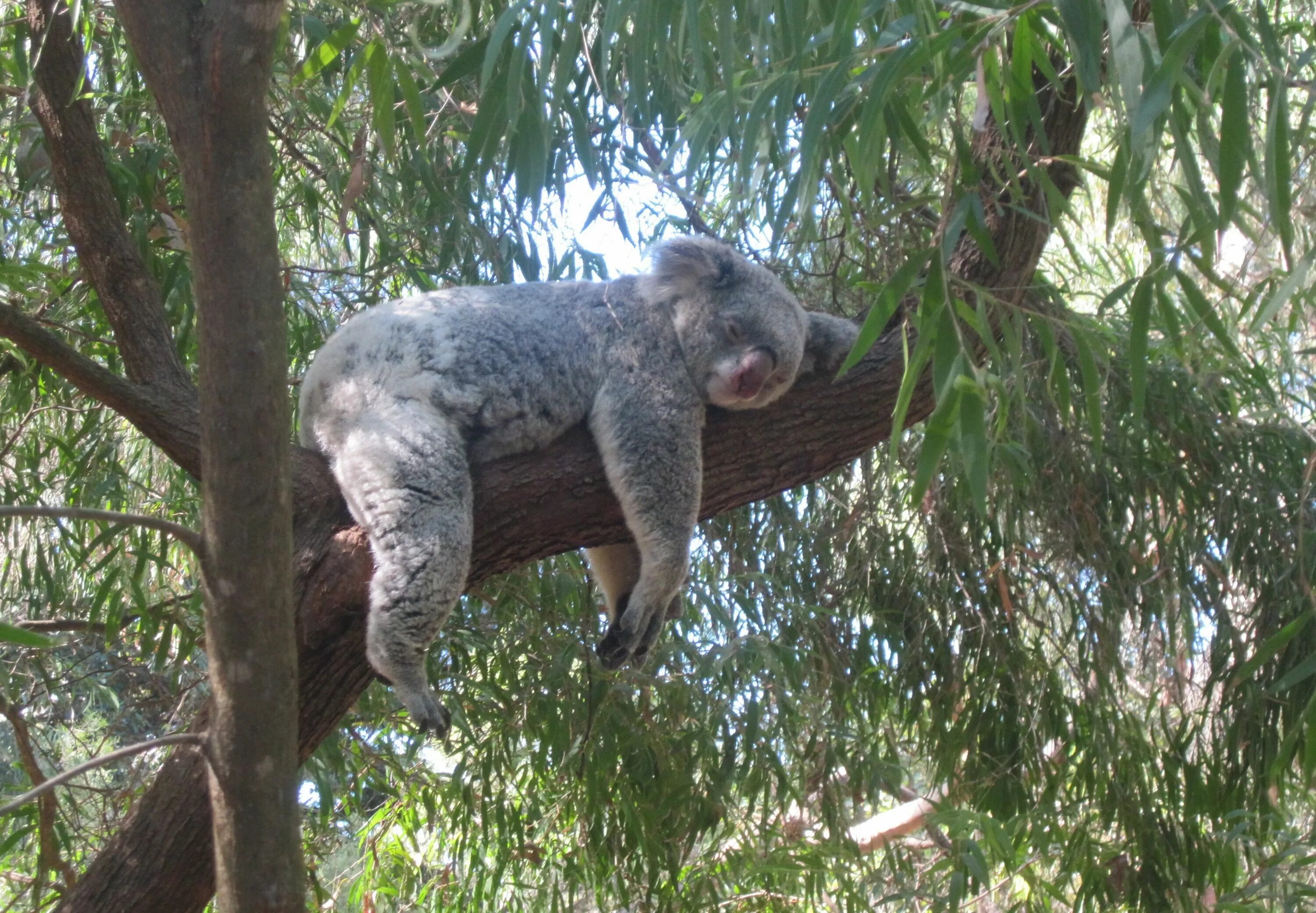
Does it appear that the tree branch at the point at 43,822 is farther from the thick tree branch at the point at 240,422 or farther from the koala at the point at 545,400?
the thick tree branch at the point at 240,422

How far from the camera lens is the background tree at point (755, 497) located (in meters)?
1.71

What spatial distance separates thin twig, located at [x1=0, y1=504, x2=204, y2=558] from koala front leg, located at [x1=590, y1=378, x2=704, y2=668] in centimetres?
89

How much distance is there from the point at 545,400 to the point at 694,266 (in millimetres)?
461

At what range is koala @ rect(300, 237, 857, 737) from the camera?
1.91 metres

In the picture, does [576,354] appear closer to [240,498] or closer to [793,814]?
[240,498]

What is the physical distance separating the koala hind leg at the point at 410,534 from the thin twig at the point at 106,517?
0.52 m

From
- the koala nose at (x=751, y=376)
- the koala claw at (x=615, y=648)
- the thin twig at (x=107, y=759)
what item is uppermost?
the koala nose at (x=751, y=376)

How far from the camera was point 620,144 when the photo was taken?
2.91m

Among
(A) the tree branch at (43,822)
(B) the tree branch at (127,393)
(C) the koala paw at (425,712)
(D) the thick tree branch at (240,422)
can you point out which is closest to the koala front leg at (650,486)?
(C) the koala paw at (425,712)

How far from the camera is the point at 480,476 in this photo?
2.08 m

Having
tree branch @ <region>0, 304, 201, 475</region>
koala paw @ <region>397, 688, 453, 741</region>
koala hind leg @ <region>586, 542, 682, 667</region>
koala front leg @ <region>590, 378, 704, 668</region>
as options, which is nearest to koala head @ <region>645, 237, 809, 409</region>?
koala front leg @ <region>590, 378, 704, 668</region>

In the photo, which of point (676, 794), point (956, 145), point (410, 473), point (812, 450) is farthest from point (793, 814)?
point (956, 145)

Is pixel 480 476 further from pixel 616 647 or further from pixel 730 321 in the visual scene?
pixel 730 321

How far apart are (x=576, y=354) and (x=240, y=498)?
1037 millimetres
